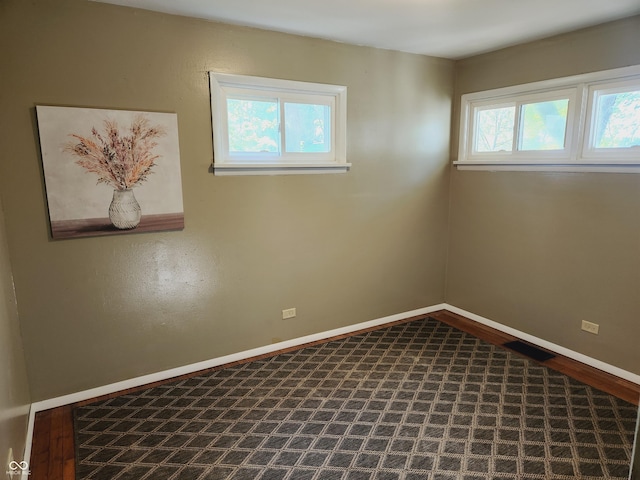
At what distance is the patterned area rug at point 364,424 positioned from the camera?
2.05 m

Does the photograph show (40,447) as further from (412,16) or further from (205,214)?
(412,16)

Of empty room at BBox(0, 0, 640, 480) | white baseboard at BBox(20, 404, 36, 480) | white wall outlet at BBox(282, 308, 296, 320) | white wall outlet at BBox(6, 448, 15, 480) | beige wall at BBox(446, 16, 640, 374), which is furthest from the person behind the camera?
white wall outlet at BBox(282, 308, 296, 320)

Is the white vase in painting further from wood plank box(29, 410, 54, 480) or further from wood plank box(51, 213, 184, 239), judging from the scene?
wood plank box(29, 410, 54, 480)

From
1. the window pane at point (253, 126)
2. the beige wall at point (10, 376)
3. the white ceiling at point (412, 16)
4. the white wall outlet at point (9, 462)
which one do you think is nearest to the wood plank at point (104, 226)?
the beige wall at point (10, 376)

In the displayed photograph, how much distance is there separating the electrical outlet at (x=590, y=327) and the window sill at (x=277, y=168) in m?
2.28

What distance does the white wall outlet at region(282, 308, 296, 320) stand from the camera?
11.1 ft

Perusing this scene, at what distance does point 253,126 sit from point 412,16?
137 centimetres

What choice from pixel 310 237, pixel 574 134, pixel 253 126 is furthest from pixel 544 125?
pixel 253 126

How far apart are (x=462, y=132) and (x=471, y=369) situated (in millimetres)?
2276

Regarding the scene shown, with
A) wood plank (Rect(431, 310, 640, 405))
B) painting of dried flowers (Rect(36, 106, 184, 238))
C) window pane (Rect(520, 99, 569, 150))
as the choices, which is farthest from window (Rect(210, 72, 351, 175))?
wood plank (Rect(431, 310, 640, 405))

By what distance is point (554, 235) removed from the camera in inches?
128

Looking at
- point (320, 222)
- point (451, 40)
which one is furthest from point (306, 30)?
point (320, 222)

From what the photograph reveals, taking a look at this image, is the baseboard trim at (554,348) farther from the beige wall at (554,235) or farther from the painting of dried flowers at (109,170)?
the painting of dried flowers at (109,170)

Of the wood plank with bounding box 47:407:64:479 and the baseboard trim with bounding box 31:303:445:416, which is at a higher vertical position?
the baseboard trim with bounding box 31:303:445:416
